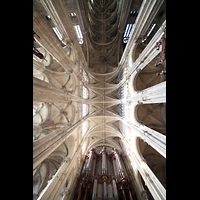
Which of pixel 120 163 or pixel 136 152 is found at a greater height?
pixel 136 152

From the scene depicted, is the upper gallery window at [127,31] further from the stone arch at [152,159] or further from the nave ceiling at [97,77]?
the stone arch at [152,159]

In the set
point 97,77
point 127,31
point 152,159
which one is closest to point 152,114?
point 152,159

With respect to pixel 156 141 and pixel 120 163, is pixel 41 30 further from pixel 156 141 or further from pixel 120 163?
pixel 120 163

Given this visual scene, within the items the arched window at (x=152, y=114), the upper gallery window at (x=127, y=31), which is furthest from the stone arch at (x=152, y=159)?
the upper gallery window at (x=127, y=31)

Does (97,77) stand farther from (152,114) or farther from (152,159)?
(152,159)

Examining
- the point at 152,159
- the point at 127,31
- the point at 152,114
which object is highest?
the point at 127,31

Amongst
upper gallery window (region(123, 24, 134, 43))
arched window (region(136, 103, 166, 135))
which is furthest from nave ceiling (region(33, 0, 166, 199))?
upper gallery window (region(123, 24, 134, 43))

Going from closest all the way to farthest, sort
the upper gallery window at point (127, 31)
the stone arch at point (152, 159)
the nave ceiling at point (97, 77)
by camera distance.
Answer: the nave ceiling at point (97, 77) < the stone arch at point (152, 159) < the upper gallery window at point (127, 31)

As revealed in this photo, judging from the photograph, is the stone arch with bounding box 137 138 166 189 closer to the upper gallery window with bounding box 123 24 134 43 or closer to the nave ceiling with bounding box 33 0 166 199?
the nave ceiling with bounding box 33 0 166 199
